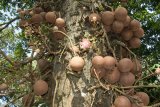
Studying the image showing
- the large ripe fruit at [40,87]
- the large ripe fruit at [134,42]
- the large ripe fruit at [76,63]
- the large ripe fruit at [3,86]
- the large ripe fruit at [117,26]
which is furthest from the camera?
the large ripe fruit at [134,42]

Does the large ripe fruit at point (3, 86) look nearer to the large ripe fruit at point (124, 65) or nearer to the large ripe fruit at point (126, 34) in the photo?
the large ripe fruit at point (124, 65)

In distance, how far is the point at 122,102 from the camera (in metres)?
1.65

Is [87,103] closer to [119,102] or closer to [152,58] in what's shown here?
[119,102]

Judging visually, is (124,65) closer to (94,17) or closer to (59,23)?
(94,17)

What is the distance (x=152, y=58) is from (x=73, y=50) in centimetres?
283

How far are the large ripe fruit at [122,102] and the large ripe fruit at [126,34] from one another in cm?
51

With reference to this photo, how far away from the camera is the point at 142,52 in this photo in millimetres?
4746

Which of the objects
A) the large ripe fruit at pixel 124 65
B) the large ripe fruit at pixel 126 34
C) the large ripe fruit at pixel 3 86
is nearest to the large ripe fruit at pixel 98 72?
the large ripe fruit at pixel 124 65

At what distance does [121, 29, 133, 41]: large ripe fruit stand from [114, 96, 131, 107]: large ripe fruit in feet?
1.66

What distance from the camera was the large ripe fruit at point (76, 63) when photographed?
63.6 inches

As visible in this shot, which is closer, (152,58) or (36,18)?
(36,18)

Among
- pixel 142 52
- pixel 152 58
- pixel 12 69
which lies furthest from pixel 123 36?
pixel 142 52

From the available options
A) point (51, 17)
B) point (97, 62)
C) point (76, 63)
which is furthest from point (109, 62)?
point (51, 17)

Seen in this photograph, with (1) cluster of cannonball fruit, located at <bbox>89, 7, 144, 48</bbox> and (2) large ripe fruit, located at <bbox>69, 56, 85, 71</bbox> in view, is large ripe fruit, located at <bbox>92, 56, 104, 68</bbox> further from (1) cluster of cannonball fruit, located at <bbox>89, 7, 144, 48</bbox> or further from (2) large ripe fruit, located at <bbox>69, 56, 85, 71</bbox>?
(1) cluster of cannonball fruit, located at <bbox>89, 7, 144, 48</bbox>
